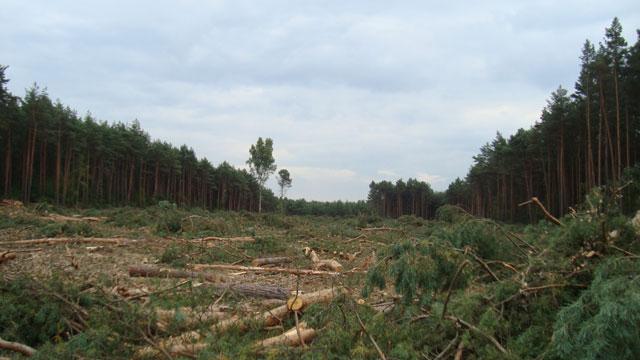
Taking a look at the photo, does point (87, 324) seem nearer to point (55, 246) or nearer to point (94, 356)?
point (94, 356)

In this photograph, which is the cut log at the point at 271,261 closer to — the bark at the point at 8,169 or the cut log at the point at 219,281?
the cut log at the point at 219,281

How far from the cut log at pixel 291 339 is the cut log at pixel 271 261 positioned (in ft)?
20.0

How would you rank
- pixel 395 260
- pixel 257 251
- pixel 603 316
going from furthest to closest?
pixel 257 251
pixel 395 260
pixel 603 316

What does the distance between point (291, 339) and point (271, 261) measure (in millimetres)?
6455

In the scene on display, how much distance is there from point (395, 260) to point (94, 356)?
307 cm

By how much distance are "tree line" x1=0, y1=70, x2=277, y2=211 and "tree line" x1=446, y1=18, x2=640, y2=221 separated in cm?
3640

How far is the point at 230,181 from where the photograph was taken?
2630 inches

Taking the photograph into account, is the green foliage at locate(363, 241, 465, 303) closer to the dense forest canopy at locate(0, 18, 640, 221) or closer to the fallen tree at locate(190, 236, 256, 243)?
the fallen tree at locate(190, 236, 256, 243)

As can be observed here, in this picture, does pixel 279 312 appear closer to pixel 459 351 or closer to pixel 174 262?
pixel 459 351

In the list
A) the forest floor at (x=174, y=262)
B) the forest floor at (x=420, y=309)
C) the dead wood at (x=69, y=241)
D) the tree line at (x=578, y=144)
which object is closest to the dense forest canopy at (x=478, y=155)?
the tree line at (x=578, y=144)

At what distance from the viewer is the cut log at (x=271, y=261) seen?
36.2 feet

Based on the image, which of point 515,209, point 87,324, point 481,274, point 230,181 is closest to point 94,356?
point 87,324

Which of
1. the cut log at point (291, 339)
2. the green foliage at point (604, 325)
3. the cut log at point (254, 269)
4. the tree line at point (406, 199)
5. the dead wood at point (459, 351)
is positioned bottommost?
the cut log at point (291, 339)

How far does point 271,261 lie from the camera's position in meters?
11.2
